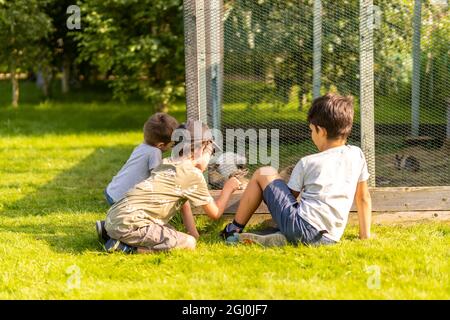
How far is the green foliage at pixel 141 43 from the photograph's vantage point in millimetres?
10914

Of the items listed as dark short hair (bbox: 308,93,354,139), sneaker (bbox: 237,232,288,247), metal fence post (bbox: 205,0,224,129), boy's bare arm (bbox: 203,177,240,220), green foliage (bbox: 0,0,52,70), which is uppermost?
green foliage (bbox: 0,0,52,70)

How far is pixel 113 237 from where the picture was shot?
4309mm

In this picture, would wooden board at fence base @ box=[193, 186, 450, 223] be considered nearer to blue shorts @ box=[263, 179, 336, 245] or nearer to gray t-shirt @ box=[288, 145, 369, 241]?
gray t-shirt @ box=[288, 145, 369, 241]

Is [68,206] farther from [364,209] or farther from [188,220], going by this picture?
[364,209]

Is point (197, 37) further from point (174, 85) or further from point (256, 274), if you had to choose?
point (174, 85)

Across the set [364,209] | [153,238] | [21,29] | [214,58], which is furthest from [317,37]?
[21,29]

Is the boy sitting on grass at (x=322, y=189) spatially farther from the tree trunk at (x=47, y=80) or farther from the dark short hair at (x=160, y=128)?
the tree trunk at (x=47, y=80)

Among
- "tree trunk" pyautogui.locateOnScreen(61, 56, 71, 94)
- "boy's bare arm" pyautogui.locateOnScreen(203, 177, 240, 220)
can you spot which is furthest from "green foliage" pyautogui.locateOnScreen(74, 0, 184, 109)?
"boy's bare arm" pyautogui.locateOnScreen(203, 177, 240, 220)

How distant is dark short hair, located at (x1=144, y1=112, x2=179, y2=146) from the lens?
4.89 m

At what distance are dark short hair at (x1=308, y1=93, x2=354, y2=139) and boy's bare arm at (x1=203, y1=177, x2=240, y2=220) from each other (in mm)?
693

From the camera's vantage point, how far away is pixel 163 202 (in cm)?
430

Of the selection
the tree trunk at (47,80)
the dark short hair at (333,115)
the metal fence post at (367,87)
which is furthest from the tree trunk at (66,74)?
the dark short hair at (333,115)
